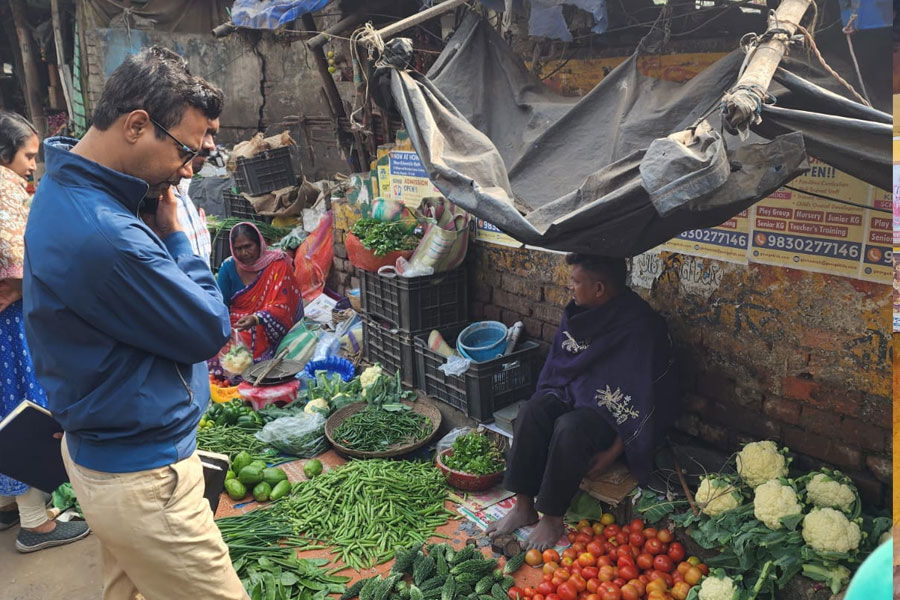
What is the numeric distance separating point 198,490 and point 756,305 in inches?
117

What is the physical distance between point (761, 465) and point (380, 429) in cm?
258

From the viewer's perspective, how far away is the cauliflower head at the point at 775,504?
3031 mm

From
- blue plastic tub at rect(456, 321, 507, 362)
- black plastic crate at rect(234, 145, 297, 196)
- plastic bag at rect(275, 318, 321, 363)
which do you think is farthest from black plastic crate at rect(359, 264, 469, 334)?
black plastic crate at rect(234, 145, 297, 196)

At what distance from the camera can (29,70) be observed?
45.3 ft

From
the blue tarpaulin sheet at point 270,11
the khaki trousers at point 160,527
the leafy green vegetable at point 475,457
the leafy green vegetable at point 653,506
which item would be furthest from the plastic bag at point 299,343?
the khaki trousers at point 160,527

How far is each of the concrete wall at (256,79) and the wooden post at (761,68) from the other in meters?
7.31

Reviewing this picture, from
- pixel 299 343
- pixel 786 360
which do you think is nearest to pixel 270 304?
pixel 299 343

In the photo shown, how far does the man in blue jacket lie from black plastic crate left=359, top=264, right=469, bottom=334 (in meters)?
2.96

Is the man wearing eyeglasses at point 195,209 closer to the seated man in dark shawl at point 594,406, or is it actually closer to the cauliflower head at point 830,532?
the seated man in dark shawl at point 594,406

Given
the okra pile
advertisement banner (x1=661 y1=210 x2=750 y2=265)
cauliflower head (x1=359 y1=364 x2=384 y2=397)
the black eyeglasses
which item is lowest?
the okra pile

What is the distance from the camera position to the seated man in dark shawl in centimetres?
362

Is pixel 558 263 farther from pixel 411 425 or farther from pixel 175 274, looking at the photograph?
pixel 175 274

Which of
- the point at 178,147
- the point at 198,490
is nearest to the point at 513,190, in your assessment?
the point at 178,147

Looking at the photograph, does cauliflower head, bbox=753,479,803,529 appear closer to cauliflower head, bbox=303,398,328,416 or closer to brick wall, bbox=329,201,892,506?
brick wall, bbox=329,201,892,506
